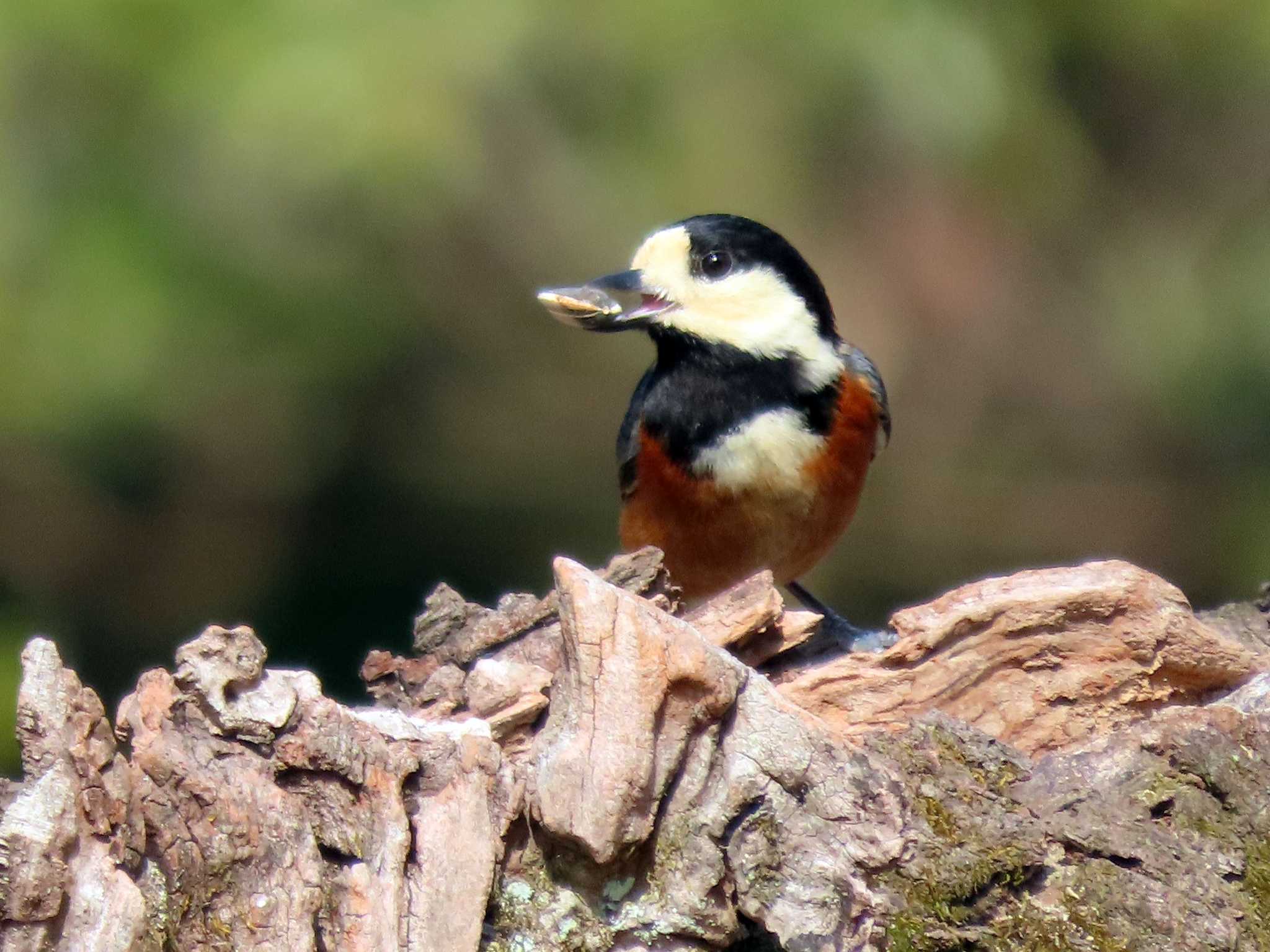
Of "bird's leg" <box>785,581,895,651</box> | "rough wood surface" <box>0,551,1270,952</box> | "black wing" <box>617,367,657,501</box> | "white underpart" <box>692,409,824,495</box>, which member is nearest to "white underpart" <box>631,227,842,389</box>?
"white underpart" <box>692,409,824,495</box>

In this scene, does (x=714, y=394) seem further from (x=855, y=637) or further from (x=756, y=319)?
(x=855, y=637)

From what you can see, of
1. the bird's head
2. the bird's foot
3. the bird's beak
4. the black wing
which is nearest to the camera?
the bird's foot

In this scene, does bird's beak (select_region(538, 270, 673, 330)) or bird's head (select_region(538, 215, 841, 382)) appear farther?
bird's head (select_region(538, 215, 841, 382))

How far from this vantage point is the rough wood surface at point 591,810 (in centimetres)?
203

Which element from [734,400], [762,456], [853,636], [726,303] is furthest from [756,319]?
[853,636]

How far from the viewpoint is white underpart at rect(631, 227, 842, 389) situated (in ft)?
12.6

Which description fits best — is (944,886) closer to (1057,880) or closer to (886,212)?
(1057,880)

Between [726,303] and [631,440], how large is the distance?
53 centimetres

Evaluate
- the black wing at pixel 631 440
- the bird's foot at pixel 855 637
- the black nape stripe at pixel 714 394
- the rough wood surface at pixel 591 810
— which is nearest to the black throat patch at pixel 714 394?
the black nape stripe at pixel 714 394

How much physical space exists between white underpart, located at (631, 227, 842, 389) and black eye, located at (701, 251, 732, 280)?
0.02 meters

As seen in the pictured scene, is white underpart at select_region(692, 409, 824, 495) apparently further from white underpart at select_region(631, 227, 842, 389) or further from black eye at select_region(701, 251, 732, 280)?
black eye at select_region(701, 251, 732, 280)

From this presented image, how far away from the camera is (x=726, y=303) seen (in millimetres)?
3859

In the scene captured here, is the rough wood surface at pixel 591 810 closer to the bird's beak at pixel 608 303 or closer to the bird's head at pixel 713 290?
the bird's beak at pixel 608 303

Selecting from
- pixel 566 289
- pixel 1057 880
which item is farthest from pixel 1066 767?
pixel 566 289
